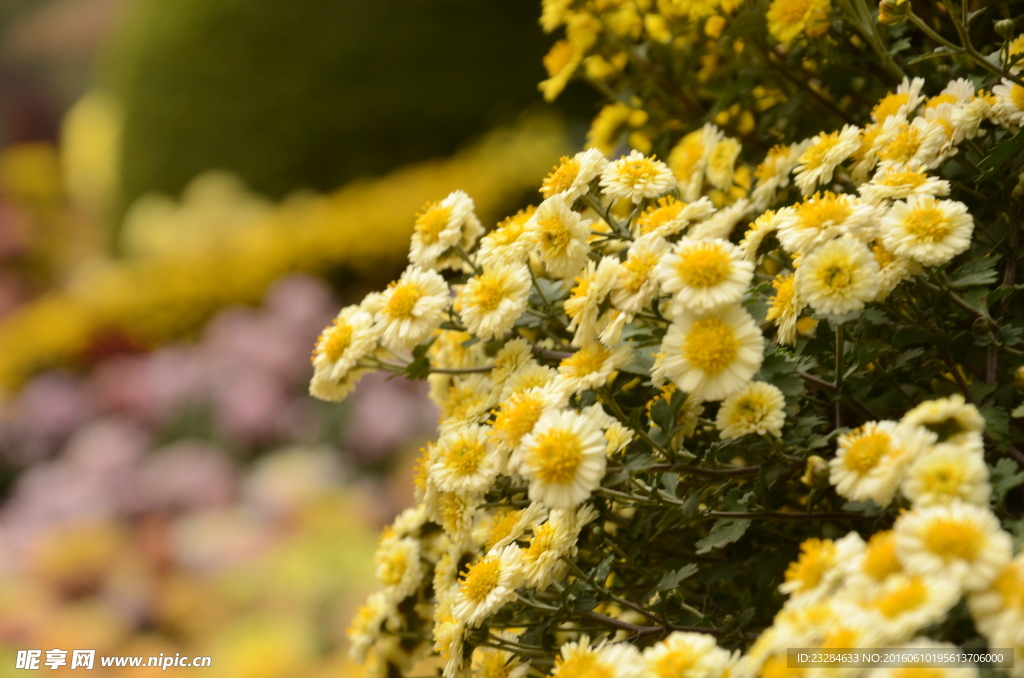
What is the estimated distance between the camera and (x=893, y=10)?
80 centimetres

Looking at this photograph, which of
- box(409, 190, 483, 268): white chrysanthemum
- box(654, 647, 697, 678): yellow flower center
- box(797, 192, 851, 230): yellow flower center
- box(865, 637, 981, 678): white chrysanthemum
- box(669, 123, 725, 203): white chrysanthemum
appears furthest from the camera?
box(669, 123, 725, 203): white chrysanthemum

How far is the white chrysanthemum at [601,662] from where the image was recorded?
0.60m

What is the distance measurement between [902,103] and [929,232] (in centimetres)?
25

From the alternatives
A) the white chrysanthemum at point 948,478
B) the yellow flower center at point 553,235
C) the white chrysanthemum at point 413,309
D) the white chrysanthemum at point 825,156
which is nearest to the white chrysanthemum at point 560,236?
the yellow flower center at point 553,235

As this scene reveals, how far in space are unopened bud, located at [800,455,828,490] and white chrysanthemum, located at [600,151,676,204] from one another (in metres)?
0.26

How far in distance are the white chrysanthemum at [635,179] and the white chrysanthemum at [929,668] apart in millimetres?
421

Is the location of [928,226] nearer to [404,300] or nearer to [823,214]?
[823,214]

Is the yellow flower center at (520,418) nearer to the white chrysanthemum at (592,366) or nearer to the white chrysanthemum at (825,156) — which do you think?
the white chrysanthemum at (592,366)

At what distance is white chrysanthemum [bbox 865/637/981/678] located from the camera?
0.46m

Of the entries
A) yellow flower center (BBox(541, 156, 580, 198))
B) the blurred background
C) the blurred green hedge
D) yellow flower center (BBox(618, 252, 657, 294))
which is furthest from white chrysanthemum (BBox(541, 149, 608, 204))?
the blurred green hedge

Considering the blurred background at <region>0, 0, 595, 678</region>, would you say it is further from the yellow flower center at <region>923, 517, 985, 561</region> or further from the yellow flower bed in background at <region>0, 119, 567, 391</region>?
the yellow flower center at <region>923, 517, 985, 561</region>

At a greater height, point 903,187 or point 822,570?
point 903,187

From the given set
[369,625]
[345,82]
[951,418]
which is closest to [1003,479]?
[951,418]

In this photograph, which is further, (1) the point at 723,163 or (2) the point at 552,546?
(1) the point at 723,163
